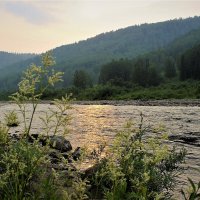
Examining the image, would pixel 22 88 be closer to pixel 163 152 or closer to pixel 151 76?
pixel 163 152

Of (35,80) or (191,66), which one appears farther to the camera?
(191,66)

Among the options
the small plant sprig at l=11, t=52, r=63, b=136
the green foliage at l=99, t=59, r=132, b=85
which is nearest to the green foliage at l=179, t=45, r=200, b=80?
the green foliage at l=99, t=59, r=132, b=85

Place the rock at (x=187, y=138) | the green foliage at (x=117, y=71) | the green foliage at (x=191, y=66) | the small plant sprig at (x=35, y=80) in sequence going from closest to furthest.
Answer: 1. the small plant sprig at (x=35, y=80)
2. the rock at (x=187, y=138)
3. the green foliage at (x=191, y=66)
4. the green foliage at (x=117, y=71)

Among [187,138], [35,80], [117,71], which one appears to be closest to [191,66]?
[117,71]

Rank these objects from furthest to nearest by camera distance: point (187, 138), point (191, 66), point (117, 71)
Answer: point (117, 71) < point (191, 66) < point (187, 138)

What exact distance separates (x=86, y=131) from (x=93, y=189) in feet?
60.4

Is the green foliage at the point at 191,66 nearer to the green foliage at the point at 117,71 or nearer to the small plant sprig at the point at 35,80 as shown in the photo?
the green foliage at the point at 117,71

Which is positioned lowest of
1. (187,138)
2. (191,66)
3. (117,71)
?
(187,138)

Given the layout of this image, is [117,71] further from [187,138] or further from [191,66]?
[187,138]

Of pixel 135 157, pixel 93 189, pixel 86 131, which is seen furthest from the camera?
pixel 86 131

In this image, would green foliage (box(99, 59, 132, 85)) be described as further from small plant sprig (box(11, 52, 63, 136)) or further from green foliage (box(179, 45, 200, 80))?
small plant sprig (box(11, 52, 63, 136))

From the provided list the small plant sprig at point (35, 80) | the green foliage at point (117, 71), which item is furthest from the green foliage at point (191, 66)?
the small plant sprig at point (35, 80)

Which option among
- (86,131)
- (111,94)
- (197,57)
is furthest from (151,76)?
(86,131)

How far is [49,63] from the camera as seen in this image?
17.2 ft
